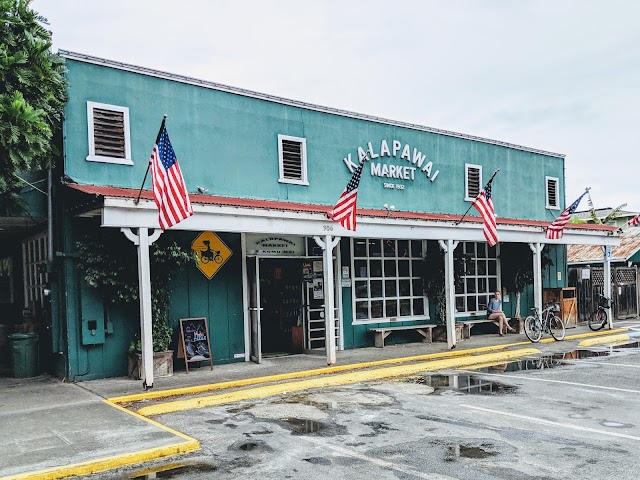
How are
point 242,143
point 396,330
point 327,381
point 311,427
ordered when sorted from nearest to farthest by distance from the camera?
point 311,427, point 327,381, point 242,143, point 396,330

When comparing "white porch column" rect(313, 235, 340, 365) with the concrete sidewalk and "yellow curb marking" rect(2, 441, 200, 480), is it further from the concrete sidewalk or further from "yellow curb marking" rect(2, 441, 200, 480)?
"yellow curb marking" rect(2, 441, 200, 480)

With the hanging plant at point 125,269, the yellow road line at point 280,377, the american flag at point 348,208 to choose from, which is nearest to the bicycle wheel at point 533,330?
the yellow road line at point 280,377

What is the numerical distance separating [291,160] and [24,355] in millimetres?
7071

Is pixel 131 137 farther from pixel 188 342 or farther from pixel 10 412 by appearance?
pixel 10 412

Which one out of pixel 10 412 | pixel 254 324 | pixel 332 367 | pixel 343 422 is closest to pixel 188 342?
pixel 254 324

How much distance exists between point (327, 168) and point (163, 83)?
4499mm

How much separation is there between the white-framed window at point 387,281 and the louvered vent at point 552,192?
6.78 metres

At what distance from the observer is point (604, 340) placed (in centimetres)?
1688

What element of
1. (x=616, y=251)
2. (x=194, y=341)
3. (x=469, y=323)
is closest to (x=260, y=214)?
(x=194, y=341)

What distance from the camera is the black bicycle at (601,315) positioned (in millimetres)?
18625

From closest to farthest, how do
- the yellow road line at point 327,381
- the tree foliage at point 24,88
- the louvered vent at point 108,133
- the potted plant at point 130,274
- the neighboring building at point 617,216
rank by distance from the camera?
the yellow road line at point 327,381
the tree foliage at point 24,88
the potted plant at point 130,274
the louvered vent at point 108,133
the neighboring building at point 617,216

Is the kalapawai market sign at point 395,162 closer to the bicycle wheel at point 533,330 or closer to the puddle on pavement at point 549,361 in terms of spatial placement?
the bicycle wheel at point 533,330

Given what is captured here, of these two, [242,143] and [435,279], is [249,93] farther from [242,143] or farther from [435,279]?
[435,279]

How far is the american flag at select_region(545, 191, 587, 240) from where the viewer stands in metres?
16.1
